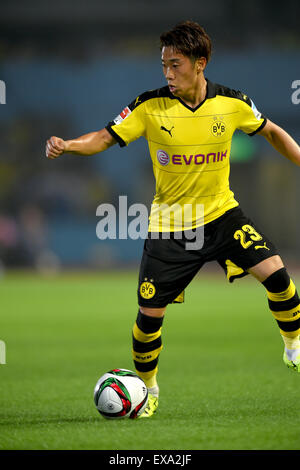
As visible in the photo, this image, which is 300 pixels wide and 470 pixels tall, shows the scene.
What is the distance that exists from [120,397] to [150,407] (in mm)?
393

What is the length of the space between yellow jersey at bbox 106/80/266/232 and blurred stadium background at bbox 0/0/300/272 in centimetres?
2026

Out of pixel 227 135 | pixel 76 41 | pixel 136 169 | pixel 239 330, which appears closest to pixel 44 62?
pixel 76 41

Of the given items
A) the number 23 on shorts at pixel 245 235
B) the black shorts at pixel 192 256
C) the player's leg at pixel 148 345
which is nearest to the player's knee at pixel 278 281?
the black shorts at pixel 192 256

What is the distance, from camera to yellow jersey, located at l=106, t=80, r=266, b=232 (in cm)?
598

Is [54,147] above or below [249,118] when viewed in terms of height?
below

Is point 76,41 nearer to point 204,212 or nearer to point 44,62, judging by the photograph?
point 44,62

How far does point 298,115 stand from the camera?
27688 mm

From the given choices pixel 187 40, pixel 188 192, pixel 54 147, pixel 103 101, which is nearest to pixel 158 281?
pixel 188 192

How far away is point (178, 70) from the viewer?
5824 millimetres

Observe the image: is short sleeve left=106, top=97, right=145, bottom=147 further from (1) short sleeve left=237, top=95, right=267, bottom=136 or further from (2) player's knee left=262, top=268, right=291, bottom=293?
(2) player's knee left=262, top=268, right=291, bottom=293

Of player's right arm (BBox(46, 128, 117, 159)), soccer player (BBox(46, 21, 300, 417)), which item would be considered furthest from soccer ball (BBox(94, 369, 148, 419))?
player's right arm (BBox(46, 128, 117, 159))

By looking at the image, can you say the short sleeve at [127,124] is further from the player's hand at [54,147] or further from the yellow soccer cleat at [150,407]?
the yellow soccer cleat at [150,407]

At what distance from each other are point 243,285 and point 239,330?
30.1 ft

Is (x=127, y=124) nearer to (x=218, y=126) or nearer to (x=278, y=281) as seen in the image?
(x=218, y=126)
